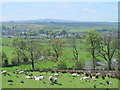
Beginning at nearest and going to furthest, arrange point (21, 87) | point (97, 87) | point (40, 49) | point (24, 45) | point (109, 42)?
point (21, 87) → point (97, 87) → point (109, 42) → point (40, 49) → point (24, 45)

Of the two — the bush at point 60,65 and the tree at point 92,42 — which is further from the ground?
the tree at point 92,42

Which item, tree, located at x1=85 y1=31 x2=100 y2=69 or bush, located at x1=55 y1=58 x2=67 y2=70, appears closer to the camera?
bush, located at x1=55 y1=58 x2=67 y2=70

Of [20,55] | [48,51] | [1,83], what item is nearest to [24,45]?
[20,55]

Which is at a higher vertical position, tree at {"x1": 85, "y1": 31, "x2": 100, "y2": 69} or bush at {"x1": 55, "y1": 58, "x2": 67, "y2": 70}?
tree at {"x1": 85, "y1": 31, "x2": 100, "y2": 69}

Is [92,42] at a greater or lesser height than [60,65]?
greater

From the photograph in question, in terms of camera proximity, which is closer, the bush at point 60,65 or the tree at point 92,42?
the bush at point 60,65

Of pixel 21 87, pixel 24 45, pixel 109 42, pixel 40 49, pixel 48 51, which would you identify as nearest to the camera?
pixel 21 87

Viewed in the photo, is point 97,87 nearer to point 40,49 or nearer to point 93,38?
point 93,38

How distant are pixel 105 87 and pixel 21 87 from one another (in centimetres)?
764

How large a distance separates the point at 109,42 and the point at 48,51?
18.5m

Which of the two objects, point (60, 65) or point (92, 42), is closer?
point (60, 65)

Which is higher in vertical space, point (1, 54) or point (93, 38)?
point (93, 38)

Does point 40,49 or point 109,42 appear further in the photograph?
point 40,49

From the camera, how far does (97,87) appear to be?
765 inches
